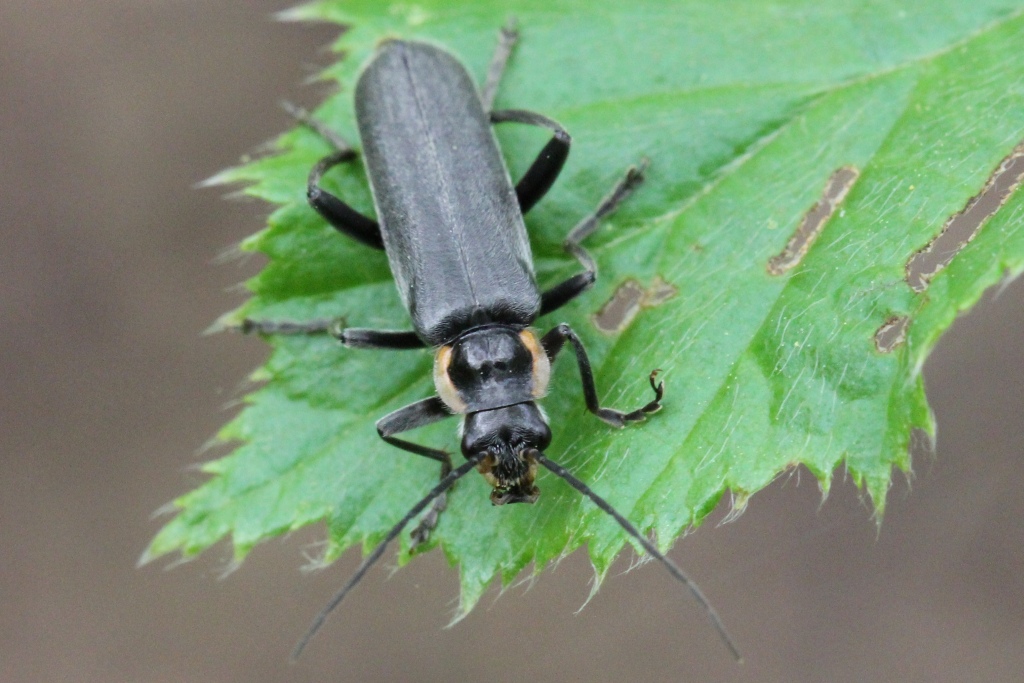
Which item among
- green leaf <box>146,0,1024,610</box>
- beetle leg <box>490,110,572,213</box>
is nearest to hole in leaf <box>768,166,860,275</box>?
green leaf <box>146,0,1024,610</box>

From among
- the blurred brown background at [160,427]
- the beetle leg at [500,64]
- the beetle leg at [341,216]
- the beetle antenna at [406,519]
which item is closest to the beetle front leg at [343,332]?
the beetle leg at [341,216]

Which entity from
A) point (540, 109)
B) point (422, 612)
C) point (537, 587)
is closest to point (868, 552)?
point (537, 587)

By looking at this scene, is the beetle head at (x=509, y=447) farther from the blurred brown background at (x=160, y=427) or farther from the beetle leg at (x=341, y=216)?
the blurred brown background at (x=160, y=427)

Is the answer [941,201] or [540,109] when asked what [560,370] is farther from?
[941,201]

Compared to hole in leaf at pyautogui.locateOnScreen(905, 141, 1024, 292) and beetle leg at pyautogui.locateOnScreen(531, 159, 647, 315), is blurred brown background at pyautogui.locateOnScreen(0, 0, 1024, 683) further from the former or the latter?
hole in leaf at pyautogui.locateOnScreen(905, 141, 1024, 292)

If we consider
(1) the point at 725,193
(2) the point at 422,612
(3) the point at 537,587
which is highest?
(1) the point at 725,193

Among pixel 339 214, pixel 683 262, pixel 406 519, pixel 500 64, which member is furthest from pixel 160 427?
pixel 683 262
